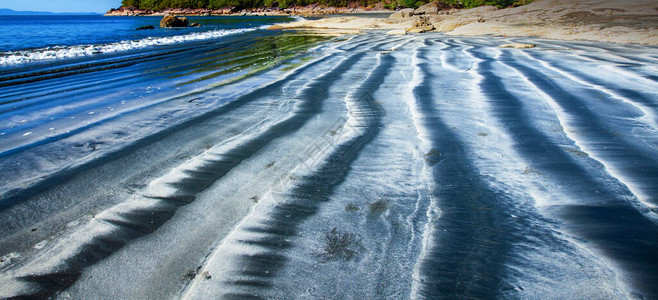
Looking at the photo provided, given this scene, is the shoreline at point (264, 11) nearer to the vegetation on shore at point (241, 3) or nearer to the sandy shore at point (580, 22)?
the vegetation on shore at point (241, 3)

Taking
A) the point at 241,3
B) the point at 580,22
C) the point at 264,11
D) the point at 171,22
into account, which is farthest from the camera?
the point at 241,3

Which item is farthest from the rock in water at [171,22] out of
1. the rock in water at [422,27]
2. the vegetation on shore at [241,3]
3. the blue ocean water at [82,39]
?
the vegetation on shore at [241,3]

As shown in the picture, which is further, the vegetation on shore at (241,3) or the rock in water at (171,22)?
the vegetation on shore at (241,3)

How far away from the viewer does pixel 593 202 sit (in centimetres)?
208

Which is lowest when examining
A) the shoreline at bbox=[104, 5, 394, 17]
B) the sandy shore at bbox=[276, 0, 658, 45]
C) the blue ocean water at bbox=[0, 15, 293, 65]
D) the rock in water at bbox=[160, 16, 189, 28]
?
the blue ocean water at bbox=[0, 15, 293, 65]

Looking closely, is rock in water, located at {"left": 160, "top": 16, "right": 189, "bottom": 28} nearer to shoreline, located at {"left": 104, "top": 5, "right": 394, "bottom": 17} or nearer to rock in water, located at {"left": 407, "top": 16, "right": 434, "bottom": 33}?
rock in water, located at {"left": 407, "top": 16, "right": 434, "bottom": 33}

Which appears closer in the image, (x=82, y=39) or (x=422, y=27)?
(x=422, y=27)

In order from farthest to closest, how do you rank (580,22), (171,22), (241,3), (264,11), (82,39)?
1. (241,3)
2. (264,11)
3. (171,22)
4. (82,39)
5. (580,22)

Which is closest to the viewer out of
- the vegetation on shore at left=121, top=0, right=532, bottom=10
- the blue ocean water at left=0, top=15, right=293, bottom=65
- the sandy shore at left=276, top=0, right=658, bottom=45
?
the sandy shore at left=276, top=0, right=658, bottom=45

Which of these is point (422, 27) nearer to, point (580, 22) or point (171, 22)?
point (580, 22)

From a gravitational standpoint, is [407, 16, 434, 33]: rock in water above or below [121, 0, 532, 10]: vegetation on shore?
below

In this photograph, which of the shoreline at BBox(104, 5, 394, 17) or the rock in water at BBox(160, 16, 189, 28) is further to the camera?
the shoreline at BBox(104, 5, 394, 17)

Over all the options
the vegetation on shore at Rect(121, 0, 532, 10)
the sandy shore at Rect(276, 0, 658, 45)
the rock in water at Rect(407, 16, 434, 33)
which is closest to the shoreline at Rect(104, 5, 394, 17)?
the vegetation on shore at Rect(121, 0, 532, 10)

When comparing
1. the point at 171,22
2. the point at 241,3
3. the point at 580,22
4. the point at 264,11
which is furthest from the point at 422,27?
the point at 241,3
